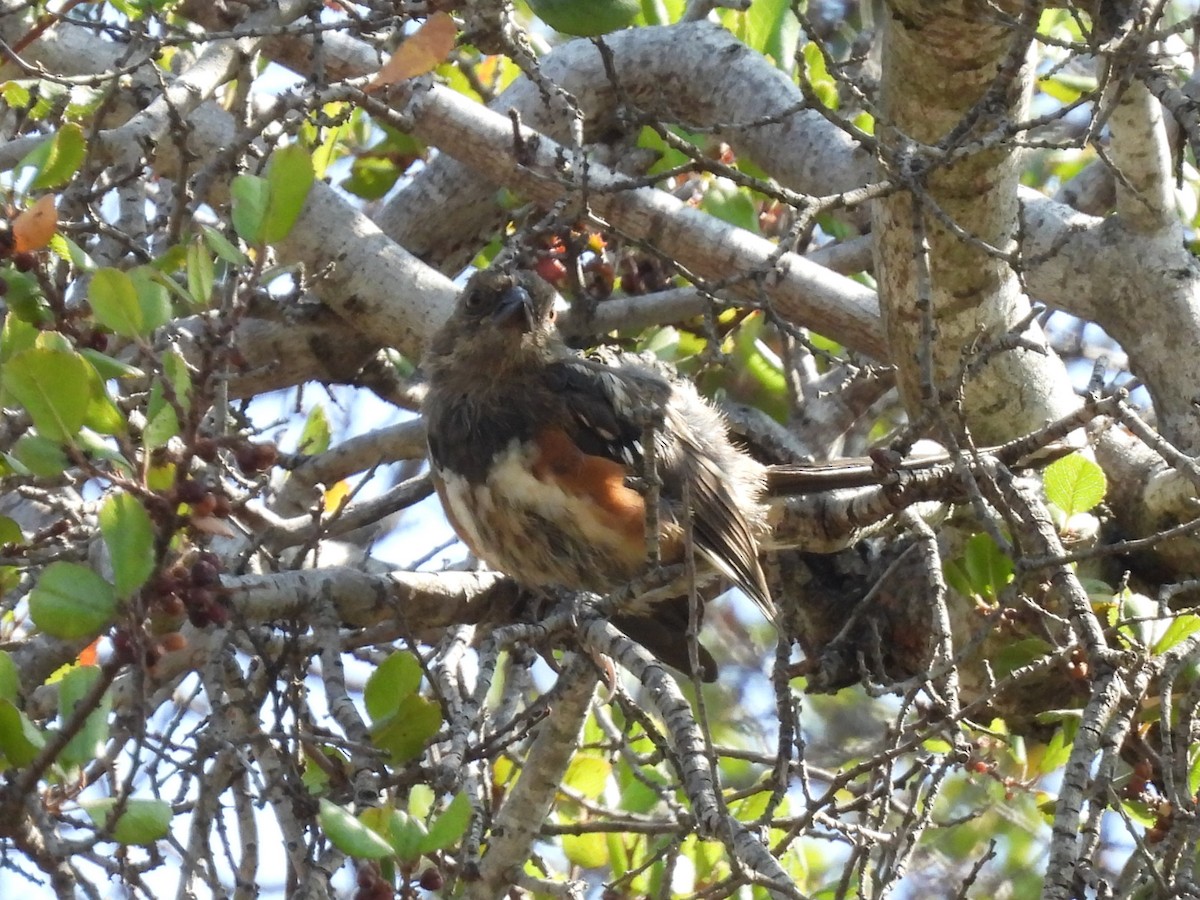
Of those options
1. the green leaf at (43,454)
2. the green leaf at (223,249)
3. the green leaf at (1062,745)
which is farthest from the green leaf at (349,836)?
the green leaf at (1062,745)

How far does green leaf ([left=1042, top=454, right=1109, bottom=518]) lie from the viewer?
9.14 feet

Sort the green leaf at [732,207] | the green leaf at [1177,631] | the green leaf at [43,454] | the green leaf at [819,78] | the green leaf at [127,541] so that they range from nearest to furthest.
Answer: the green leaf at [127,541] → the green leaf at [43,454] → the green leaf at [1177,631] → the green leaf at [732,207] → the green leaf at [819,78]

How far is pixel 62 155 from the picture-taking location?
98.1 inches

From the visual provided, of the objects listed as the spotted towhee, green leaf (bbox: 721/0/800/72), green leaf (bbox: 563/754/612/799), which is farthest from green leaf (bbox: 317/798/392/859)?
green leaf (bbox: 721/0/800/72)

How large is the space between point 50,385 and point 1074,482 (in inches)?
78.0

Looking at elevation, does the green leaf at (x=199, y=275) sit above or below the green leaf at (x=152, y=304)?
above

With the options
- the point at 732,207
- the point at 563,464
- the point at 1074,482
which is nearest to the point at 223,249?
the point at 563,464

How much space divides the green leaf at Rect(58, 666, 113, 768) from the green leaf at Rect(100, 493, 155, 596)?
0.28 meters

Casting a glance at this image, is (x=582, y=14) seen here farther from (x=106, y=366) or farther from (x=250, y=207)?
(x=106, y=366)

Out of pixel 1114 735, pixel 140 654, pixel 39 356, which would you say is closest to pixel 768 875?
pixel 1114 735

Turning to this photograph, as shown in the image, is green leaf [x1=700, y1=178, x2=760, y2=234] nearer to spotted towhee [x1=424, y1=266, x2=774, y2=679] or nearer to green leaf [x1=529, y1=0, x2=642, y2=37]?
spotted towhee [x1=424, y1=266, x2=774, y2=679]

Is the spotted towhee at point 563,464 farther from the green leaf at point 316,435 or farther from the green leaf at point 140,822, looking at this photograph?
the green leaf at point 140,822

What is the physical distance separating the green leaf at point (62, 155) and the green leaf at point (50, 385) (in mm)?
755

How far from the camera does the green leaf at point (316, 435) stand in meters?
3.98
